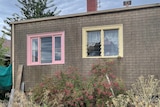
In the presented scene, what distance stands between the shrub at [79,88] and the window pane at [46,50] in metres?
1.47

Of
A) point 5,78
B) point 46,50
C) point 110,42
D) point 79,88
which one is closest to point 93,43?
point 110,42

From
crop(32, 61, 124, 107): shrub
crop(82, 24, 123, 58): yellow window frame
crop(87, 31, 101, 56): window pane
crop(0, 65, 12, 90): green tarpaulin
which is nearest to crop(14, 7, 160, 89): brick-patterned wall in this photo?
crop(82, 24, 123, 58): yellow window frame

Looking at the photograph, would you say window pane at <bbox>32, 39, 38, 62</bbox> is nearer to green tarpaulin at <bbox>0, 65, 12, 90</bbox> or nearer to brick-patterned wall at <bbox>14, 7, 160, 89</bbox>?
brick-patterned wall at <bbox>14, 7, 160, 89</bbox>

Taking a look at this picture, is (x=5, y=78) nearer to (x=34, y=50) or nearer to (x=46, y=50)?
(x=34, y=50)

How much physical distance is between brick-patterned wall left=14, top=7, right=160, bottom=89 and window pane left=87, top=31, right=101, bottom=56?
28 centimetres

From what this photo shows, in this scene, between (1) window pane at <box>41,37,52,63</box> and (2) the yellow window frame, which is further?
(1) window pane at <box>41,37,52,63</box>

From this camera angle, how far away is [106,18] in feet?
28.5

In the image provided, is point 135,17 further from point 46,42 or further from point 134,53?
point 46,42

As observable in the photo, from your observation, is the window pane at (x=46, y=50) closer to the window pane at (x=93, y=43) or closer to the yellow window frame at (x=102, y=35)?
the yellow window frame at (x=102, y=35)

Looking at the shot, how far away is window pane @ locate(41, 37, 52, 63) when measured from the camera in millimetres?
9792

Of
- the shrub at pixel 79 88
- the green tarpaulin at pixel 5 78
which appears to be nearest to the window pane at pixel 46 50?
the shrub at pixel 79 88

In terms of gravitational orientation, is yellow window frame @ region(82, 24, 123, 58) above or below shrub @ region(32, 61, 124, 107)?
above

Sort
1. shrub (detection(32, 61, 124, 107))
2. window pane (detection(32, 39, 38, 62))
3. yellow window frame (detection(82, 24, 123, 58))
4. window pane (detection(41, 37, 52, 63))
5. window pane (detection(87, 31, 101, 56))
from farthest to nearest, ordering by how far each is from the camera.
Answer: window pane (detection(32, 39, 38, 62)) → window pane (detection(41, 37, 52, 63)) → window pane (detection(87, 31, 101, 56)) → yellow window frame (detection(82, 24, 123, 58)) → shrub (detection(32, 61, 124, 107))

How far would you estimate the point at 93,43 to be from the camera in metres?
8.91
